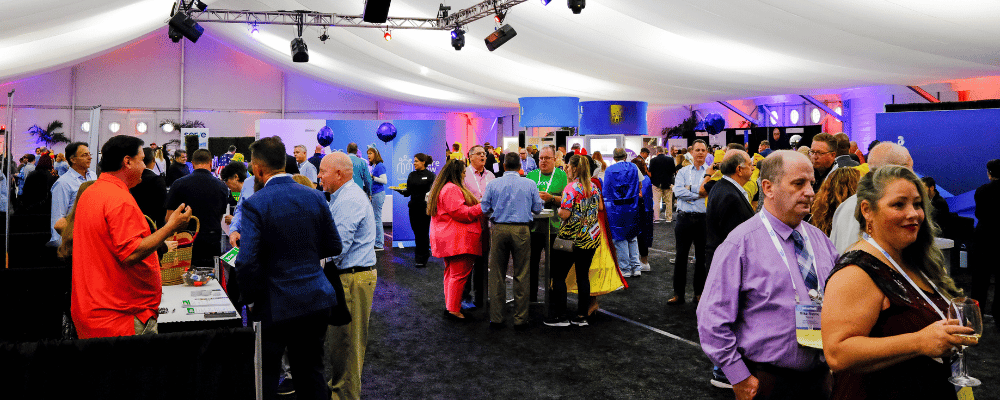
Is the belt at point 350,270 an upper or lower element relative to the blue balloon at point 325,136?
lower

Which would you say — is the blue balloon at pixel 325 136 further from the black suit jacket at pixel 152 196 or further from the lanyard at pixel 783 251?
the lanyard at pixel 783 251

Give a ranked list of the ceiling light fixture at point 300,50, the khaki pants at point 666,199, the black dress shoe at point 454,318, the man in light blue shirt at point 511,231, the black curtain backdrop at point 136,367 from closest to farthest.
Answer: the black curtain backdrop at point 136,367 → the man in light blue shirt at point 511,231 → the black dress shoe at point 454,318 → the ceiling light fixture at point 300,50 → the khaki pants at point 666,199

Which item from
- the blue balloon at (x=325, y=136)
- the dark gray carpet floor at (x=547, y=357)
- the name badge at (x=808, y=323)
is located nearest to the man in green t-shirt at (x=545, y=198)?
the dark gray carpet floor at (x=547, y=357)

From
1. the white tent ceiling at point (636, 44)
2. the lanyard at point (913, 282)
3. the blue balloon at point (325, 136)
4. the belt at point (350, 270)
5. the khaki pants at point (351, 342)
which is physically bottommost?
the khaki pants at point (351, 342)

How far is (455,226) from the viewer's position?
5.43m

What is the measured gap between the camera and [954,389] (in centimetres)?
156

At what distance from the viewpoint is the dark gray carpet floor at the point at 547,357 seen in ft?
12.8

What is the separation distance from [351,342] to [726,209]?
7.39ft

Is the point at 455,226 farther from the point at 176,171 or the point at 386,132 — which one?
the point at 386,132

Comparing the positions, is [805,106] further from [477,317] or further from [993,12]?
[477,317]

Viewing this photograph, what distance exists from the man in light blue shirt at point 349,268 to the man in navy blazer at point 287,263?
0.42 meters

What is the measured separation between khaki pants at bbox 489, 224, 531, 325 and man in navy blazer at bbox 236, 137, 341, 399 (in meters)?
2.32

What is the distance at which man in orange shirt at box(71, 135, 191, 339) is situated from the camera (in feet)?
8.05

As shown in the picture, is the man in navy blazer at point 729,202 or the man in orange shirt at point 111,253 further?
the man in navy blazer at point 729,202
